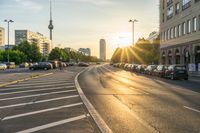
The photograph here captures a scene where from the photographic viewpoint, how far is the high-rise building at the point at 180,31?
6100 centimetres

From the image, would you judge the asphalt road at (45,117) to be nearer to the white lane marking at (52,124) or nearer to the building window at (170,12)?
the white lane marking at (52,124)

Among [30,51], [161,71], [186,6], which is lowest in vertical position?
[161,71]

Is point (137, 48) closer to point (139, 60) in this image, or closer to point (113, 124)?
point (139, 60)

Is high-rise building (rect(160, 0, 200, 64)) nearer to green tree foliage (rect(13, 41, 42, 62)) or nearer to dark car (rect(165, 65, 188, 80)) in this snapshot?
dark car (rect(165, 65, 188, 80))

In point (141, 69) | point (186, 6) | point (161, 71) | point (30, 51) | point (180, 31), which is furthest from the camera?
point (30, 51)

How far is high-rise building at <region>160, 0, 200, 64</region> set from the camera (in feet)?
200

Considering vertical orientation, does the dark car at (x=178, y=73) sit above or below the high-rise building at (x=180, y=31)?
below

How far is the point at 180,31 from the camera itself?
229 ft

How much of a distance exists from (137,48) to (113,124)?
101m

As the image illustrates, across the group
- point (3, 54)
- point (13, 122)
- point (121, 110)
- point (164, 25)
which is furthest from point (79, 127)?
point (3, 54)

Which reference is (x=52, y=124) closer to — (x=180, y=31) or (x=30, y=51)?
(x=180, y=31)

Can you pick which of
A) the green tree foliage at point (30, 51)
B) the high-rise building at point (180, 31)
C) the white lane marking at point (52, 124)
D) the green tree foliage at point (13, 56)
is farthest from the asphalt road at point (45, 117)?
the green tree foliage at point (30, 51)

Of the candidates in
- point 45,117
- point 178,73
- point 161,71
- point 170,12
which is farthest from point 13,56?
point 45,117

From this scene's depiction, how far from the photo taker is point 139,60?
109688 mm
